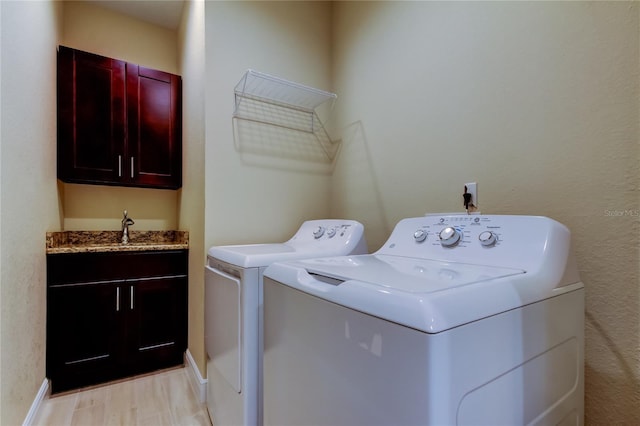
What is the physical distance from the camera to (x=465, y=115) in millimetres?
1258

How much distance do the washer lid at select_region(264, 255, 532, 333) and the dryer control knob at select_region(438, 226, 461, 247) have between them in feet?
0.38

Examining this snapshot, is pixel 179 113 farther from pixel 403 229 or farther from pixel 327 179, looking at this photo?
pixel 403 229

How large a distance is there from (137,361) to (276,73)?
2.08m

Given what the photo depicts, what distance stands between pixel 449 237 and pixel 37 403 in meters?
2.17

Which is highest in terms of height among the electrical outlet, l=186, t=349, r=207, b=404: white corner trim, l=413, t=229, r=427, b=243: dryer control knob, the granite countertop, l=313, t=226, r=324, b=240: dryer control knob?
the electrical outlet

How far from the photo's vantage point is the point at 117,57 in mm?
2379

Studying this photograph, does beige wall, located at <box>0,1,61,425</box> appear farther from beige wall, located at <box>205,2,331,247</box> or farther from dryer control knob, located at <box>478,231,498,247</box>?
dryer control knob, located at <box>478,231,498,247</box>

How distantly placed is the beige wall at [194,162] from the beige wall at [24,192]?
29.7 inches

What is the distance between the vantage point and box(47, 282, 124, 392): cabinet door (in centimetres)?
173

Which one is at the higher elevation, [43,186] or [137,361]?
[43,186]

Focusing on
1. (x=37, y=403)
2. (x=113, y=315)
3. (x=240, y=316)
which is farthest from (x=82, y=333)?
(x=240, y=316)

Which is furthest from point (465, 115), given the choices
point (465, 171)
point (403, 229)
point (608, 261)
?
point (608, 261)

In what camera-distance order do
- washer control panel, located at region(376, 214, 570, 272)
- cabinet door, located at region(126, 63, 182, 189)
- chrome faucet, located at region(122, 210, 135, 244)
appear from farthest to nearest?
chrome faucet, located at region(122, 210, 135, 244), cabinet door, located at region(126, 63, 182, 189), washer control panel, located at region(376, 214, 570, 272)

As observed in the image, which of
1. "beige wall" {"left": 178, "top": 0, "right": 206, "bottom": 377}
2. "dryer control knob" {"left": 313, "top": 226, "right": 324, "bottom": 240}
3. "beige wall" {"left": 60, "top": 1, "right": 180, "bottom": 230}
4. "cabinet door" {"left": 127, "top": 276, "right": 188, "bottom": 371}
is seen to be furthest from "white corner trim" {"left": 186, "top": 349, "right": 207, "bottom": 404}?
"beige wall" {"left": 60, "top": 1, "right": 180, "bottom": 230}
